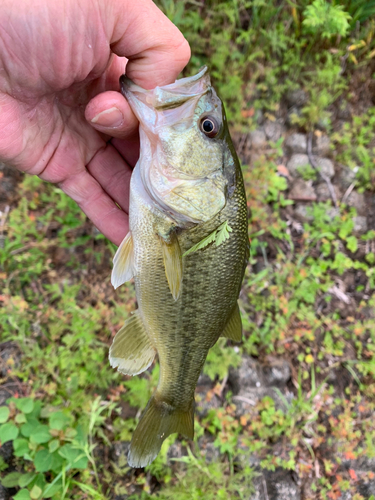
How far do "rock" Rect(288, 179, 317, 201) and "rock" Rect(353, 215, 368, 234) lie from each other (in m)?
0.64

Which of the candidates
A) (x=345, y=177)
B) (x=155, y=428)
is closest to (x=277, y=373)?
(x=155, y=428)

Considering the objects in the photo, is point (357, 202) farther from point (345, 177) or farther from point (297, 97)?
point (297, 97)

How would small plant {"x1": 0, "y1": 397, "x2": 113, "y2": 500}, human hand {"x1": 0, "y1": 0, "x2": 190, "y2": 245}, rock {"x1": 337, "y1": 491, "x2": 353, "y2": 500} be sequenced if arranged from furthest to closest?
rock {"x1": 337, "y1": 491, "x2": 353, "y2": 500} < small plant {"x1": 0, "y1": 397, "x2": 113, "y2": 500} < human hand {"x1": 0, "y1": 0, "x2": 190, "y2": 245}

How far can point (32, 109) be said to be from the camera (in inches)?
89.0

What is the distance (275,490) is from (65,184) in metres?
3.46

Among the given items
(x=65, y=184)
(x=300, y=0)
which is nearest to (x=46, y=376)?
(x=65, y=184)

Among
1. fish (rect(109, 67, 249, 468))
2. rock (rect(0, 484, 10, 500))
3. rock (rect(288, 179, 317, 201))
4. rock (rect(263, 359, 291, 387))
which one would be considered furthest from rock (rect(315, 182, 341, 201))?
rock (rect(0, 484, 10, 500))

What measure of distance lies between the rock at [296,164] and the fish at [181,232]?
8.12 feet

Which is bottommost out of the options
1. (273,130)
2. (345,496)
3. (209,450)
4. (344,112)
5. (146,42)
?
(345,496)

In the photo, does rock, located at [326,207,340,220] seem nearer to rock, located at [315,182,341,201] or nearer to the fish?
→ rock, located at [315,182,341,201]

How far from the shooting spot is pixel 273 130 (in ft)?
14.4

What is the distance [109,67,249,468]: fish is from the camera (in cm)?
199

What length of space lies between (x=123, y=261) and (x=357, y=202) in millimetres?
3540

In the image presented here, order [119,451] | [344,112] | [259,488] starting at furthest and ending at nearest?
1. [344,112]
2. [259,488]
3. [119,451]
